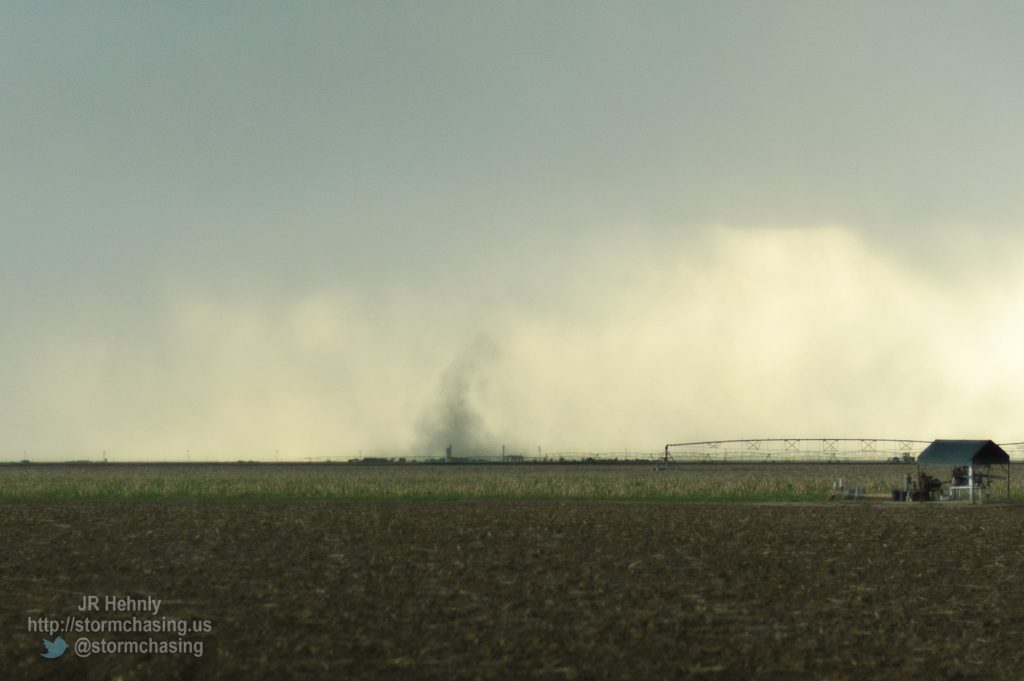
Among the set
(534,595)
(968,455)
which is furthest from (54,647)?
(968,455)

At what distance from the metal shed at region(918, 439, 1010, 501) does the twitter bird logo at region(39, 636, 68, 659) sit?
54.0 metres

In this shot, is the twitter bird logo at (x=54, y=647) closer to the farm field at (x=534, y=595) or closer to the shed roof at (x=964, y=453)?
the farm field at (x=534, y=595)

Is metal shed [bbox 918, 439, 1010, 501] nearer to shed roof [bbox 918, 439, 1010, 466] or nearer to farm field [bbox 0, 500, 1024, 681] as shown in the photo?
shed roof [bbox 918, 439, 1010, 466]

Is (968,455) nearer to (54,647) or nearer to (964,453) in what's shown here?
(964,453)

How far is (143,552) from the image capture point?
105 feet

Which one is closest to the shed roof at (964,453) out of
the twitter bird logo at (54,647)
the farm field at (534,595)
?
the farm field at (534,595)

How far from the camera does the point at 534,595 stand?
2411 cm

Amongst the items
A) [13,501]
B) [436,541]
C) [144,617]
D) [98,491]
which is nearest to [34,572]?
[144,617]

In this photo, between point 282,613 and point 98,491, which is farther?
point 98,491

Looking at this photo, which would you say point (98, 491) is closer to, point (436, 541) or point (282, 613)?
point (436, 541)

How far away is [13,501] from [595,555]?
45.5 m

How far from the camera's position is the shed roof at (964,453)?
6047cm

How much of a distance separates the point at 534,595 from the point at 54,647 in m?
10.4

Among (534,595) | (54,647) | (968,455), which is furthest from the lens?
(968,455)
